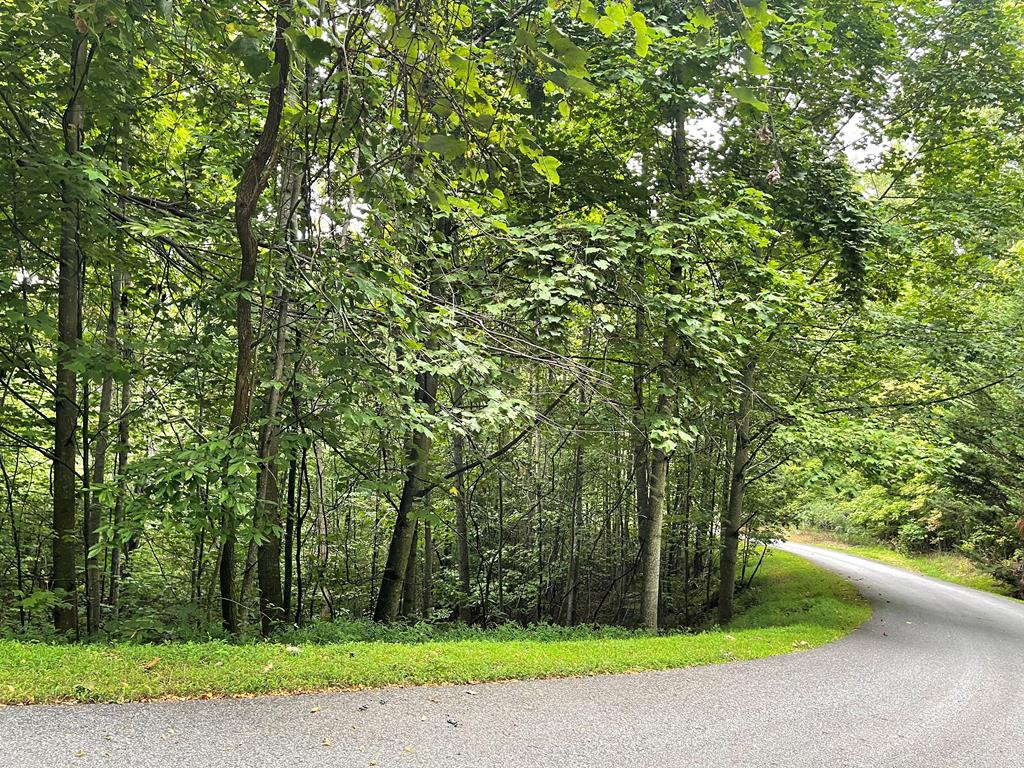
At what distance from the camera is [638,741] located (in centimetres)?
388

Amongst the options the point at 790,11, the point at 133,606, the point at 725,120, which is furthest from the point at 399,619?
the point at 790,11

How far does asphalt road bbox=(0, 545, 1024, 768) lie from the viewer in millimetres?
3195

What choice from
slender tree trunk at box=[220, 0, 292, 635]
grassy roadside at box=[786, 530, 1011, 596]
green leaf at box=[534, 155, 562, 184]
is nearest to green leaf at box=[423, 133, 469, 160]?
green leaf at box=[534, 155, 562, 184]

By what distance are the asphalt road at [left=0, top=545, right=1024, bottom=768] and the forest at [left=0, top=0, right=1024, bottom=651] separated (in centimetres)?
126

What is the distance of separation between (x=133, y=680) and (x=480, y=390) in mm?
3009

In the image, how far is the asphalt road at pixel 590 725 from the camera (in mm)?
3195

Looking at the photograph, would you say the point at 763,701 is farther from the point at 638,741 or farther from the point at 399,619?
the point at 399,619

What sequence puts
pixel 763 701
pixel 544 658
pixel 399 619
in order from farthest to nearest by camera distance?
pixel 399 619 < pixel 544 658 < pixel 763 701

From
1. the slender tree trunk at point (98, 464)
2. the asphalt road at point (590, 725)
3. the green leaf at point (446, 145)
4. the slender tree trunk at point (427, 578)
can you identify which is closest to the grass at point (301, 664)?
the asphalt road at point (590, 725)

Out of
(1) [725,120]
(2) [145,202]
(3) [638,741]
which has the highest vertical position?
(1) [725,120]

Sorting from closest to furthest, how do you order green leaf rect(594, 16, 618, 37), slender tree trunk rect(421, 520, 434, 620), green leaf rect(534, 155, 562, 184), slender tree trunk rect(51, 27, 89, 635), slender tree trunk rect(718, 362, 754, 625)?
green leaf rect(594, 16, 618, 37)
green leaf rect(534, 155, 562, 184)
slender tree trunk rect(51, 27, 89, 635)
slender tree trunk rect(718, 362, 754, 625)
slender tree trunk rect(421, 520, 434, 620)

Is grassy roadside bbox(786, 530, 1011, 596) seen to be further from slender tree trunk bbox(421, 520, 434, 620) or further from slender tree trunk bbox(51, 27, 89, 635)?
slender tree trunk bbox(51, 27, 89, 635)

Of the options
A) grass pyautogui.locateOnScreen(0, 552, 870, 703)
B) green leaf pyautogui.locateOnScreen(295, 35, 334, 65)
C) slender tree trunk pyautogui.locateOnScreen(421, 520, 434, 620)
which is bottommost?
slender tree trunk pyautogui.locateOnScreen(421, 520, 434, 620)

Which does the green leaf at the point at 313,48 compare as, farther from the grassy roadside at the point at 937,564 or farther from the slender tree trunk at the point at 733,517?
the grassy roadside at the point at 937,564
